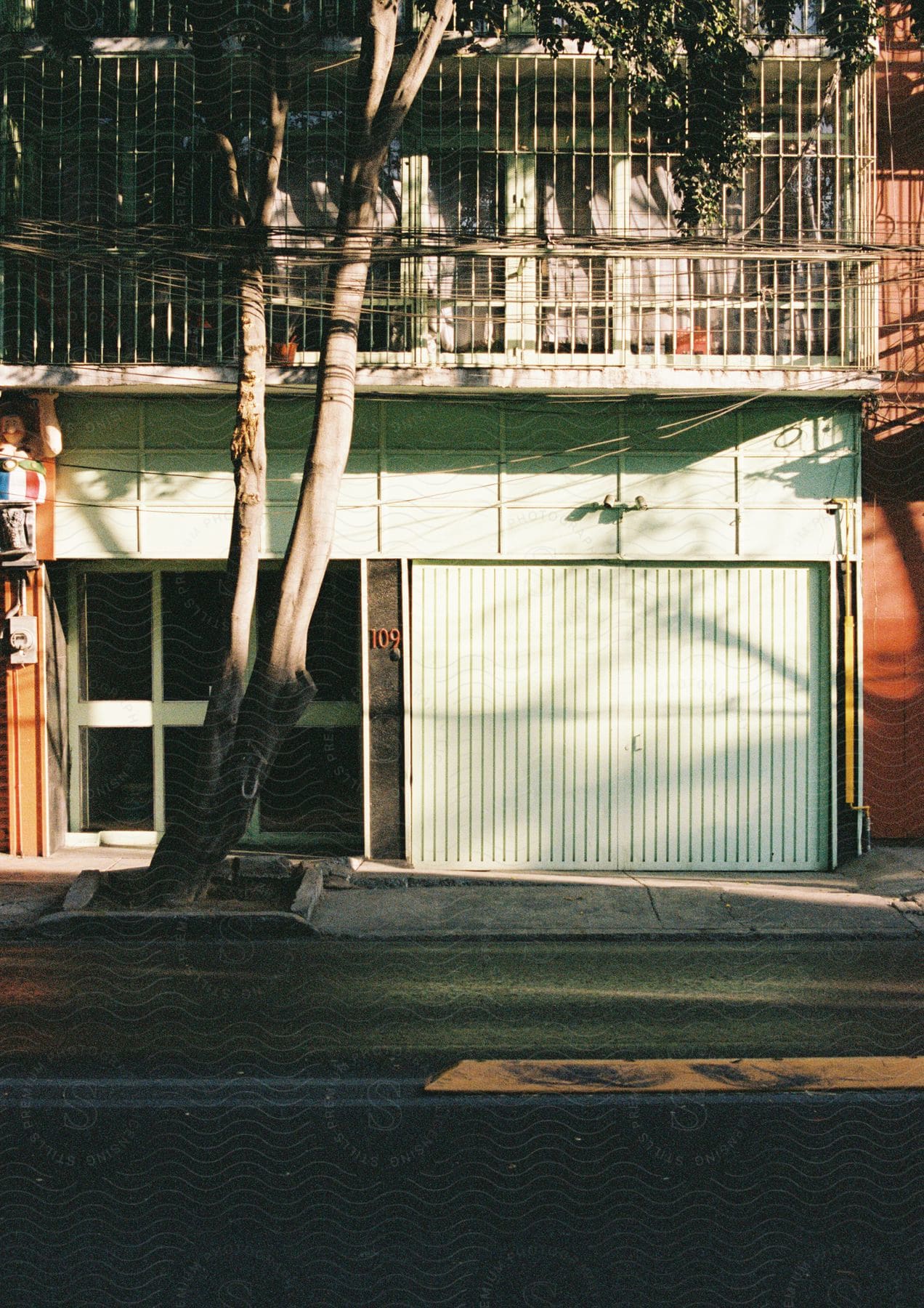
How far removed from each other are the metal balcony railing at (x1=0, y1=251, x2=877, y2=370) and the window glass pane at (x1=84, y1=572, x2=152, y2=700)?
2.27 meters

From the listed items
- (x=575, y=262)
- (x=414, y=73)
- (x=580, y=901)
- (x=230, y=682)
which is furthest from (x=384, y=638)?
(x=414, y=73)

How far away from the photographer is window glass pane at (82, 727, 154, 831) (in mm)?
11156

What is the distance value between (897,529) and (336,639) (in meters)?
5.72

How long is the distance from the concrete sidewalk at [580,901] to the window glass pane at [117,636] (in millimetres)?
1728

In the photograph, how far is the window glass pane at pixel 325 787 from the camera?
10922 mm

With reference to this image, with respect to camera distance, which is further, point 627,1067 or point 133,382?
point 133,382

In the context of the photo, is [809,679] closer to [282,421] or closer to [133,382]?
[282,421]

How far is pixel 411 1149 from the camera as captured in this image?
450cm

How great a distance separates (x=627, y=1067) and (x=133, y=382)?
751 cm

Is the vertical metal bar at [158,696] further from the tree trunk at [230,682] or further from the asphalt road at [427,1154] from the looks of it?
the asphalt road at [427,1154]

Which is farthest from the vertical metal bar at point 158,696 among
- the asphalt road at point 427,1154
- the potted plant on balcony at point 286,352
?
the asphalt road at point 427,1154

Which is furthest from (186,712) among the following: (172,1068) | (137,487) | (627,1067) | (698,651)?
(627,1067)

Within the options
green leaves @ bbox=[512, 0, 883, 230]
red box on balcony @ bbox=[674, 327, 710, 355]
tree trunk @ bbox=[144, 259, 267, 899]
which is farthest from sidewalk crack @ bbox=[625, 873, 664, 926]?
green leaves @ bbox=[512, 0, 883, 230]

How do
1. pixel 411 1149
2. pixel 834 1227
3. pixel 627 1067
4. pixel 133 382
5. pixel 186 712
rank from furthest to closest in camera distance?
1. pixel 186 712
2. pixel 133 382
3. pixel 627 1067
4. pixel 411 1149
5. pixel 834 1227
